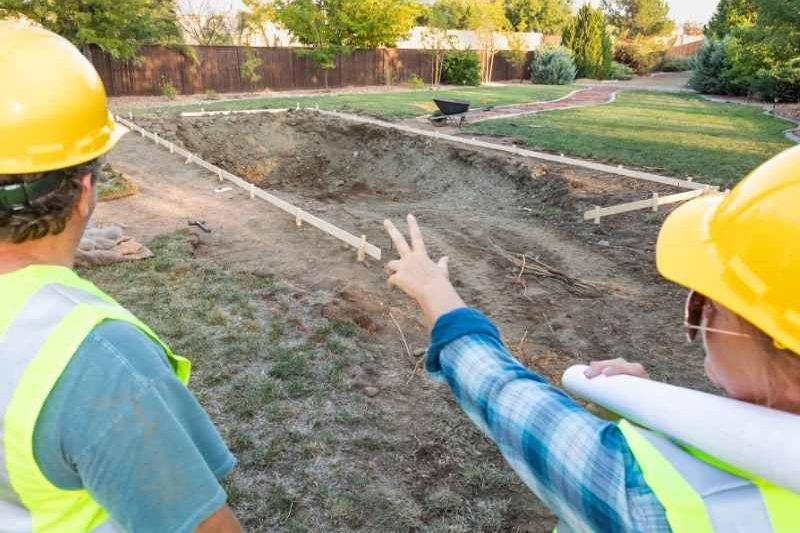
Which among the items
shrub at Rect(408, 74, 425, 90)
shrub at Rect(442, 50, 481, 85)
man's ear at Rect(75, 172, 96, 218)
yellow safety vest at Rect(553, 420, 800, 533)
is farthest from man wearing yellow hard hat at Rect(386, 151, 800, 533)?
shrub at Rect(442, 50, 481, 85)

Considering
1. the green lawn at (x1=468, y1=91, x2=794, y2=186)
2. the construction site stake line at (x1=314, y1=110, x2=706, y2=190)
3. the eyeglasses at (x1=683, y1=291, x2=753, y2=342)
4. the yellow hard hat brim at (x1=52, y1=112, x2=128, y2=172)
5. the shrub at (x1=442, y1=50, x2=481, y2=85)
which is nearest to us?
the eyeglasses at (x1=683, y1=291, x2=753, y2=342)

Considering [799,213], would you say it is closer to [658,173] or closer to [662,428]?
[662,428]

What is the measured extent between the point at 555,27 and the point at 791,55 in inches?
1705

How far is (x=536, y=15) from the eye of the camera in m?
57.9

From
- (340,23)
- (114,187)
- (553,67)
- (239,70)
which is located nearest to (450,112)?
(114,187)

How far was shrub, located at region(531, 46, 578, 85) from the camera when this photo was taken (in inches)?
1581

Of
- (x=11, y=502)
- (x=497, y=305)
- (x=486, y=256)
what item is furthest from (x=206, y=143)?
(x=11, y=502)

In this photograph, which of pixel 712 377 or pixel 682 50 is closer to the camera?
pixel 712 377

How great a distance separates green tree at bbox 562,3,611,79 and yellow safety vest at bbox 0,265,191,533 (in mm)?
48552

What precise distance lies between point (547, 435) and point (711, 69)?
3762 centimetres

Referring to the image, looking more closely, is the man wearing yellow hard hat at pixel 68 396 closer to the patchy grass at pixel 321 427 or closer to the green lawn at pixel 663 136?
the patchy grass at pixel 321 427

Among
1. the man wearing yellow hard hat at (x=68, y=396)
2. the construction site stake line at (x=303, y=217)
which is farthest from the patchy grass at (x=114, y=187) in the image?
the man wearing yellow hard hat at (x=68, y=396)

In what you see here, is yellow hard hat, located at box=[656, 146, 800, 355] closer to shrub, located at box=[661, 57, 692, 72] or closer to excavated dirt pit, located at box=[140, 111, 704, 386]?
excavated dirt pit, located at box=[140, 111, 704, 386]

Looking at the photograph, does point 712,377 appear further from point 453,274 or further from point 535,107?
point 535,107
